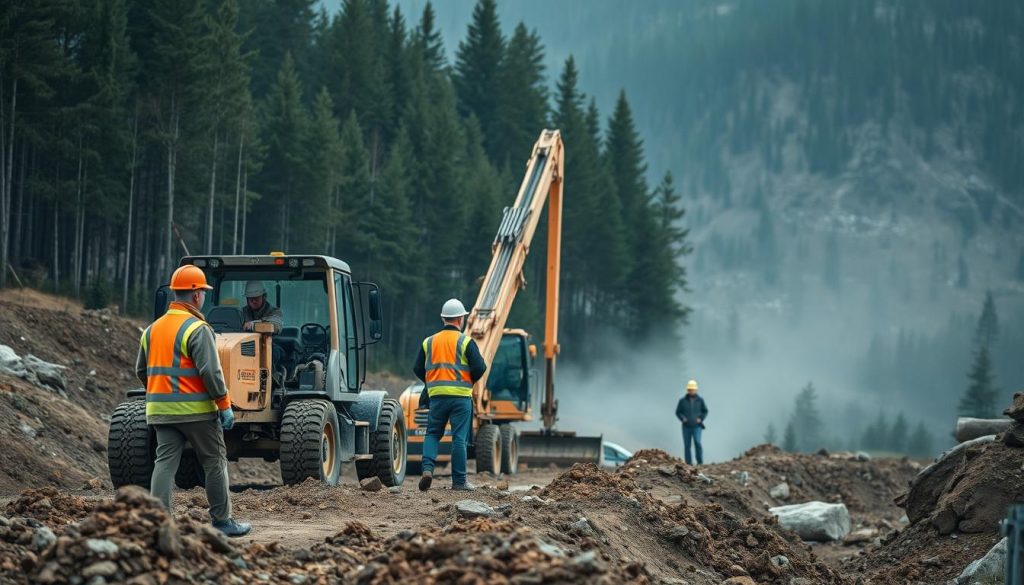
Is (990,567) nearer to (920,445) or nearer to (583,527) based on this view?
(583,527)

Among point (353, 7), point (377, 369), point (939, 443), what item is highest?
point (353, 7)

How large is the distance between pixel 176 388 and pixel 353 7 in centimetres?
6309

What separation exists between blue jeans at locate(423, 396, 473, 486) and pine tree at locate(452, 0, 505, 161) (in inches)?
2730

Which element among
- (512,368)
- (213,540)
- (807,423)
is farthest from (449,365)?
(807,423)

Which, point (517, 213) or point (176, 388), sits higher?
point (517, 213)

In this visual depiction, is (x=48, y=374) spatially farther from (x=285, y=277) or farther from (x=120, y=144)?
(x=120, y=144)

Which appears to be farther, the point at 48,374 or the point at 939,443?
the point at 939,443

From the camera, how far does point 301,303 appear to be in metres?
16.4

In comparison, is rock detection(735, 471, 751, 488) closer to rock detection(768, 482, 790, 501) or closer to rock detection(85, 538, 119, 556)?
rock detection(768, 482, 790, 501)

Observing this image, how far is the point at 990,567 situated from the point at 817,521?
7243mm

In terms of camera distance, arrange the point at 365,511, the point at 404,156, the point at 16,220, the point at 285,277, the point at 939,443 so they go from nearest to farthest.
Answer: the point at 365,511, the point at 285,277, the point at 16,220, the point at 404,156, the point at 939,443

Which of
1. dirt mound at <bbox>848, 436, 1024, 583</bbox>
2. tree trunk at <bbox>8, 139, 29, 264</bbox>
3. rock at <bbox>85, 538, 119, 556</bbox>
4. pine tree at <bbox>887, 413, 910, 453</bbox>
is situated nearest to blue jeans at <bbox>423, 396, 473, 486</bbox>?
dirt mound at <bbox>848, 436, 1024, 583</bbox>

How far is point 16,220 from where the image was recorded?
46000 millimetres

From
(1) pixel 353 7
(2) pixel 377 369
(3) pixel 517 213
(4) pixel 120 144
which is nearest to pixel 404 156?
(1) pixel 353 7
